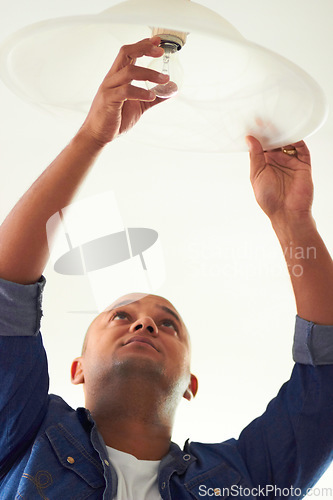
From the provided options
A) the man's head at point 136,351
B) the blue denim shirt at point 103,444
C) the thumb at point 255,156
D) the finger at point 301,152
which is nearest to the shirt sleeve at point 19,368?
the blue denim shirt at point 103,444

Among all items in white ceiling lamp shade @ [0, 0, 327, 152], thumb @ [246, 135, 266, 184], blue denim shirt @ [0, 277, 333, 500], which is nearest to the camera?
white ceiling lamp shade @ [0, 0, 327, 152]

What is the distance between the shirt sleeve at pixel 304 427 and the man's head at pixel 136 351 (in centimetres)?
21

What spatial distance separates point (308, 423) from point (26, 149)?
0.99 metres

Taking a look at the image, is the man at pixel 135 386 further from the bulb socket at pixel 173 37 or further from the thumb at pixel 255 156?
the bulb socket at pixel 173 37

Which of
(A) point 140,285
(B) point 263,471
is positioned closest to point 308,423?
(B) point 263,471

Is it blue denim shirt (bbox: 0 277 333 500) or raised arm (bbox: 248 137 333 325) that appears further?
raised arm (bbox: 248 137 333 325)

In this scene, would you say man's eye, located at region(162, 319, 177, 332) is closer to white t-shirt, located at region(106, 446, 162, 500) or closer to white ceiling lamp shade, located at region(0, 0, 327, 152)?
white t-shirt, located at region(106, 446, 162, 500)

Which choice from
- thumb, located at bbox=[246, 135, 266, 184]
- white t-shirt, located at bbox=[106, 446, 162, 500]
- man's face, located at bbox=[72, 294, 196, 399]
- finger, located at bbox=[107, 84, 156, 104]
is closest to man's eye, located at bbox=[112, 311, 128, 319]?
man's face, located at bbox=[72, 294, 196, 399]

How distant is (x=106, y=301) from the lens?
3.02 feet

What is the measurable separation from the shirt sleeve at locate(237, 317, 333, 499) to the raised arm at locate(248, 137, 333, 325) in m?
0.07

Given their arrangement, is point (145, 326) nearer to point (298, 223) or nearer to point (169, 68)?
point (298, 223)

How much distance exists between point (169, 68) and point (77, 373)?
2.47 ft

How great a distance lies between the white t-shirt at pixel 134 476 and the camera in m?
0.98

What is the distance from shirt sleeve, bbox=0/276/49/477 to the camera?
90 centimetres
